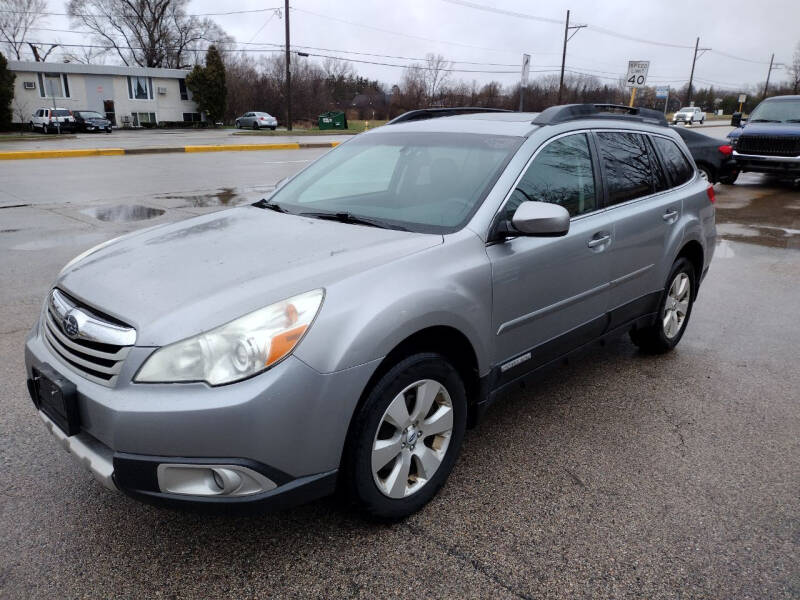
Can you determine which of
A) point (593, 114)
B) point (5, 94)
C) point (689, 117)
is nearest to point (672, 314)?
point (593, 114)

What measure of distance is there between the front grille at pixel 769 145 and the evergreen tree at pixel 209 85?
47.5 meters

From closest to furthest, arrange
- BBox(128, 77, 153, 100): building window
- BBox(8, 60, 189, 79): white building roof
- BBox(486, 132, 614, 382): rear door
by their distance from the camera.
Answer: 1. BBox(486, 132, 614, 382): rear door
2. BBox(8, 60, 189, 79): white building roof
3. BBox(128, 77, 153, 100): building window

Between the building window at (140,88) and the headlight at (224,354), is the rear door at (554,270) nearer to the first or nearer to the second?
the headlight at (224,354)

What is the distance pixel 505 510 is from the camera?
2.76 metres

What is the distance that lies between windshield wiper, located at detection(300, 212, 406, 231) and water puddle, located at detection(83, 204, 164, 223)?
22.4 feet

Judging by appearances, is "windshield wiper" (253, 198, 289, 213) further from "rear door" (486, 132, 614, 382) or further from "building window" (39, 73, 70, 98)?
"building window" (39, 73, 70, 98)

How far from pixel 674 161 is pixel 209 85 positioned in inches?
2152

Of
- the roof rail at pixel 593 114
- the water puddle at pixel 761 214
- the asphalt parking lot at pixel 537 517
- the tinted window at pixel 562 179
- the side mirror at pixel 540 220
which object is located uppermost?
the roof rail at pixel 593 114

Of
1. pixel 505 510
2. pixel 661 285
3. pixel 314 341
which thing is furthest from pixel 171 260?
pixel 661 285

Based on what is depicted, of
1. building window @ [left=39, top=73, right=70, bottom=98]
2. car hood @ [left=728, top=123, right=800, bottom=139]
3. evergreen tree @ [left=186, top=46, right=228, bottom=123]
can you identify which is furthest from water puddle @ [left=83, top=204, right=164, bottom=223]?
evergreen tree @ [left=186, top=46, right=228, bottom=123]

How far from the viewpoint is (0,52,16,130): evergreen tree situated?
133 ft

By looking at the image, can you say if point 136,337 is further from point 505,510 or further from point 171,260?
point 505,510

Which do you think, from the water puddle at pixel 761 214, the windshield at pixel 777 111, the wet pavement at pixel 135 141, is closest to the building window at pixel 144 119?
the wet pavement at pixel 135 141

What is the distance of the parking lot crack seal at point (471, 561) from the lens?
7.52ft
